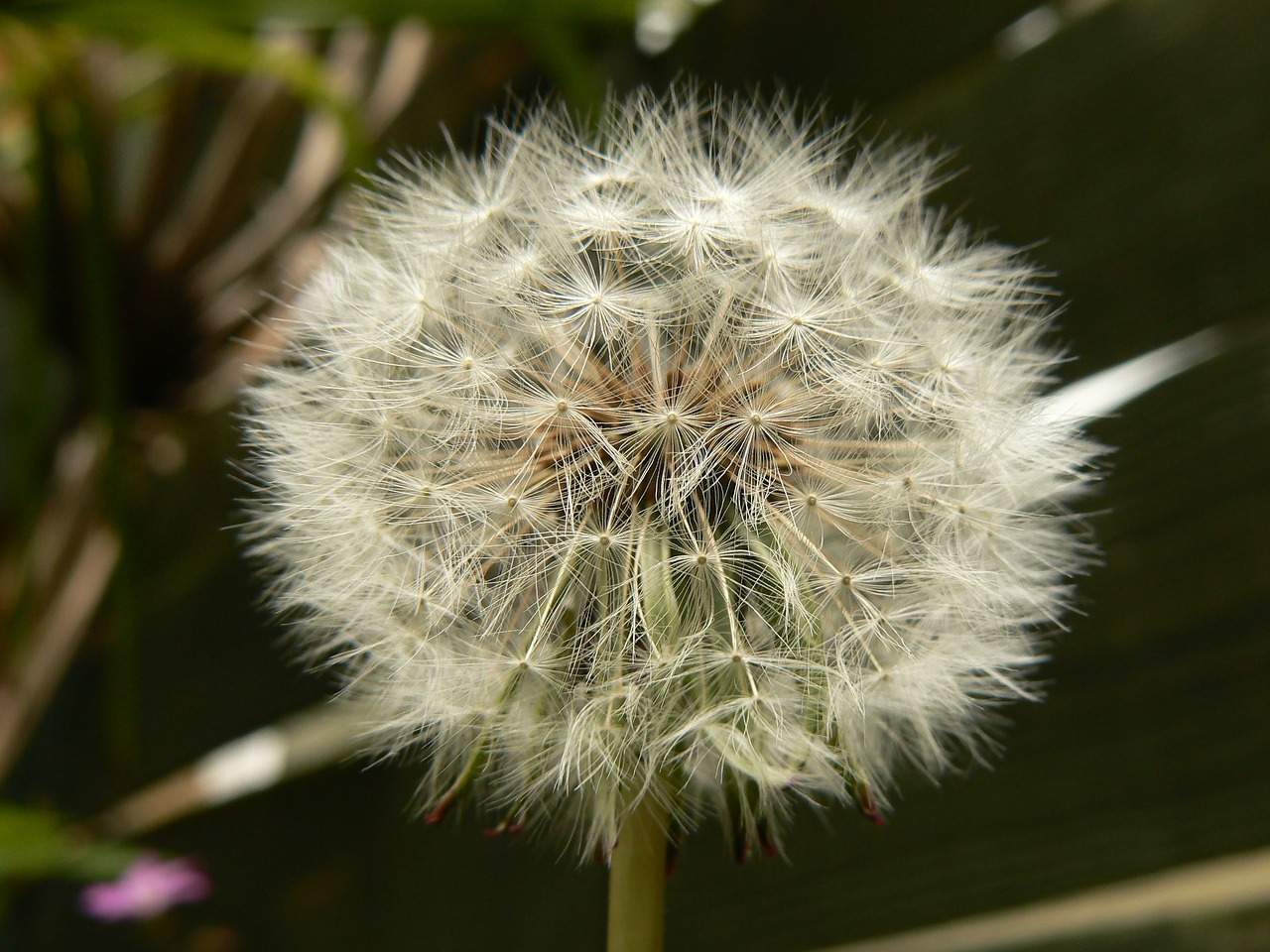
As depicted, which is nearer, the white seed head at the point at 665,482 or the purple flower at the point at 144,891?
the white seed head at the point at 665,482

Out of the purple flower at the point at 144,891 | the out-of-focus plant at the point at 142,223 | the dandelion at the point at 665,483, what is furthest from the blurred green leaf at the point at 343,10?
the purple flower at the point at 144,891

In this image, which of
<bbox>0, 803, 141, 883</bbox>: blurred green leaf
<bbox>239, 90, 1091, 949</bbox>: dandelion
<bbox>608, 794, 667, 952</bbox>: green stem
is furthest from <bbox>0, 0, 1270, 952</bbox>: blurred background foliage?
<bbox>608, 794, 667, 952</bbox>: green stem

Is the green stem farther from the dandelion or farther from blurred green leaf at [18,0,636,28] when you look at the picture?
blurred green leaf at [18,0,636,28]

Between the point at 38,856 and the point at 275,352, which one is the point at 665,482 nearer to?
the point at 275,352

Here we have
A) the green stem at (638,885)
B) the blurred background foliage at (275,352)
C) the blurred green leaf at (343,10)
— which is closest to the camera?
the green stem at (638,885)

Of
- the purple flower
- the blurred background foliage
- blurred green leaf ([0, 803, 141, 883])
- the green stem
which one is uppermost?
the blurred background foliage

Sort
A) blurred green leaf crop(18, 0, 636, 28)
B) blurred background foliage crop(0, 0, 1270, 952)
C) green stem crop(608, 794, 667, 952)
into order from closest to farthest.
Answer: green stem crop(608, 794, 667, 952) < blurred background foliage crop(0, 0, 1270, 952) < blurred green leaf crop(18, 0, 636, 28)

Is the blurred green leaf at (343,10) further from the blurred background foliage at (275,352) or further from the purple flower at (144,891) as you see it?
the purple flower at (144,891)

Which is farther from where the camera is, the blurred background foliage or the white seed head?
the blurred background foliage
